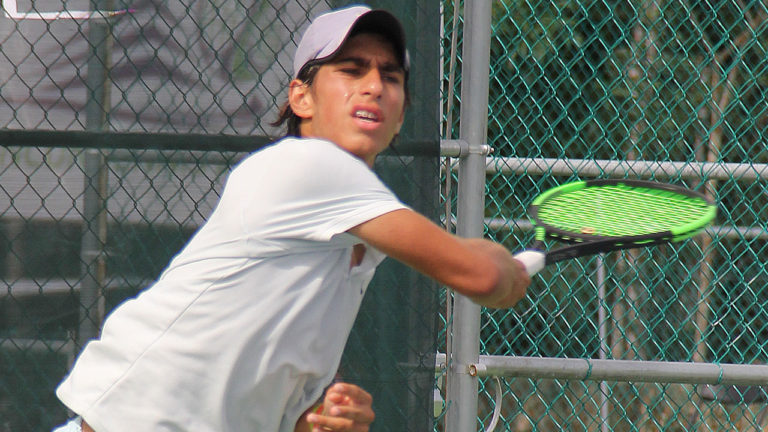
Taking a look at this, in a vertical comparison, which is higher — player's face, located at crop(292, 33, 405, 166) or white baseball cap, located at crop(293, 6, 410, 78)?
white baseball cap, located at crop(293, 6, 410, 78)

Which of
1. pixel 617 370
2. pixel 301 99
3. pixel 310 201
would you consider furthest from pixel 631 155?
pixel 310 201

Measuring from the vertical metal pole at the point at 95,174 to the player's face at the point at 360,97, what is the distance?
38.1 inches

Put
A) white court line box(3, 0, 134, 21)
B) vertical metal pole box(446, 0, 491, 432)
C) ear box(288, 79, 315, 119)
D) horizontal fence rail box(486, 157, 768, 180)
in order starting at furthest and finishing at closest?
horizontal fence rail box(486, 157, 768, 180) → vertical metal pole box(446, 0, 491, 432) → white court line box(3, 0, 134, 21) → ear box(288, 79, 315, 119)

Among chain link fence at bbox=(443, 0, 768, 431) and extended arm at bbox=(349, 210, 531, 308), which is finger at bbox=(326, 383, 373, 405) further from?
chain link fence at bbox=(443, 0, 768, 431)

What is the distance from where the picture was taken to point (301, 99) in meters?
2.20

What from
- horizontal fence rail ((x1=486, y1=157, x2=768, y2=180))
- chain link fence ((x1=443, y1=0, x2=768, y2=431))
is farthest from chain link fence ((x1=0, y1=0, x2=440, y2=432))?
chain link fence ((x1=443, y1=0, x2=768, y2=431))

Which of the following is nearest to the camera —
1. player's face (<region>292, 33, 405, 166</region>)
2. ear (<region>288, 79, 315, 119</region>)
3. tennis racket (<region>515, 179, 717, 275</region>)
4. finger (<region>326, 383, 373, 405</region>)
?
finger (<region>326, 383, 373, 405</region>)

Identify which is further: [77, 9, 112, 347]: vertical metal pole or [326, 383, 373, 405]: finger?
[77, 9, 112, 347]: vertical metal pole

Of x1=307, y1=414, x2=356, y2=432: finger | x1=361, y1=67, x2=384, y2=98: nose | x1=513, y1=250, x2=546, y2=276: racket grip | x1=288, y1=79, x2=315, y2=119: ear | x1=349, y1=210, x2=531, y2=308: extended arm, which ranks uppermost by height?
x1=361, y1=67, x2=384, y2=98: nose

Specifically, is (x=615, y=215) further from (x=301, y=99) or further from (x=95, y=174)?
(x=95, y=174)

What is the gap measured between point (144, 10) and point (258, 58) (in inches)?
13.6

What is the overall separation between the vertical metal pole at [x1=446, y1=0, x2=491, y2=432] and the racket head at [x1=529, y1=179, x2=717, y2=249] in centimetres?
36

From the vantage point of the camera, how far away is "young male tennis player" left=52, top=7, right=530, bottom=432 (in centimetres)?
177

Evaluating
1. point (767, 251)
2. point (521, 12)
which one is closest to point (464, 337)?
point (521, 12)
